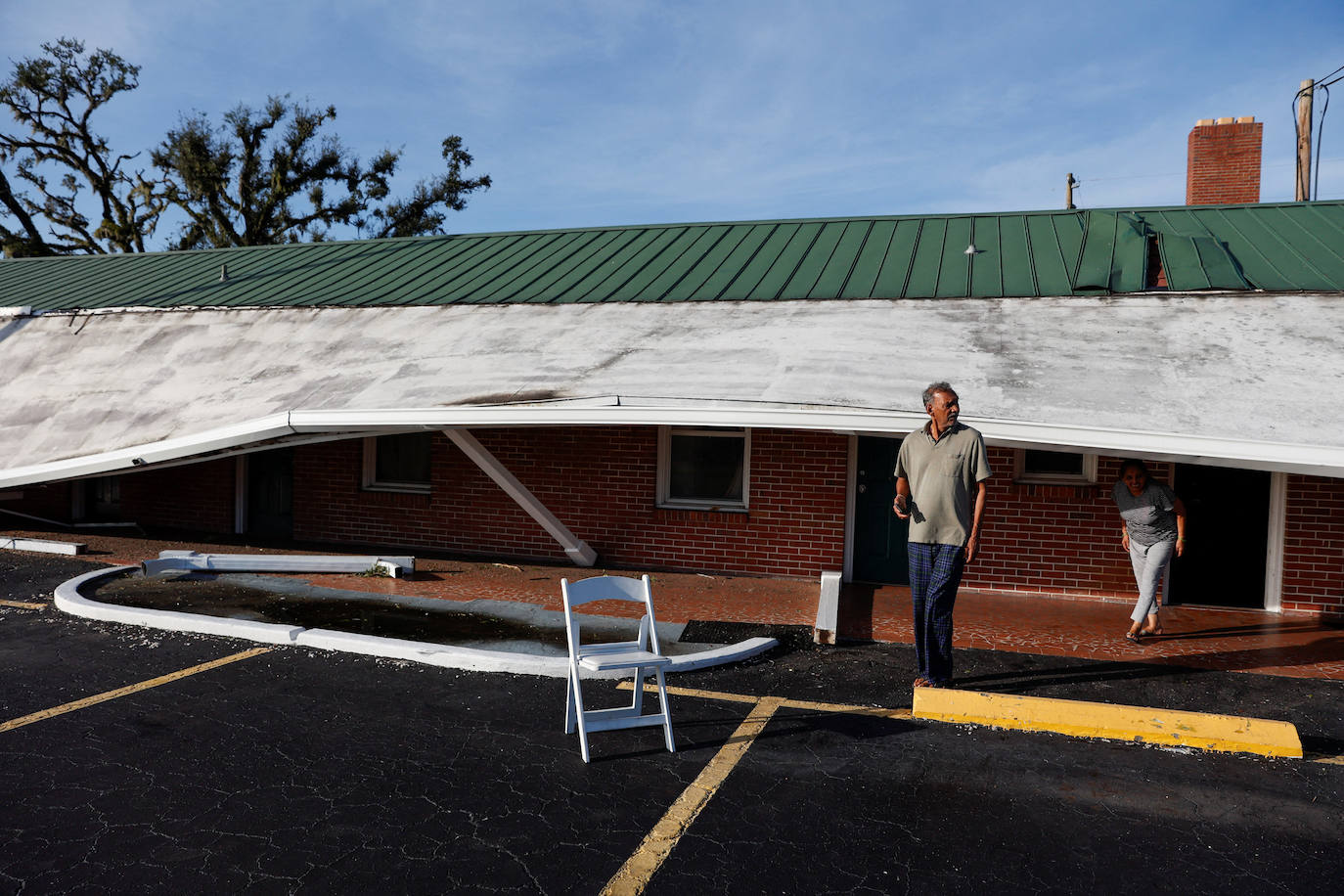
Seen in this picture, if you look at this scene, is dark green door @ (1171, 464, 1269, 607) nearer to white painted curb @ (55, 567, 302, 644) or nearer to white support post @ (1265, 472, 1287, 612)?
white support post @ (1265, 472, 1287, 612)

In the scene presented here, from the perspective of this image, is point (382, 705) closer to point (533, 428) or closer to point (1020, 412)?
point (1020, 412)

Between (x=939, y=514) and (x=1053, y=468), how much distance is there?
4.80 metres

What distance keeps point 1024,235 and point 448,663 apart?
8.50 m

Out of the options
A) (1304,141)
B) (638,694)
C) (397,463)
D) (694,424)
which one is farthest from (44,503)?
(1304,141)

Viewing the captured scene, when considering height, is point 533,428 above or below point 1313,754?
above

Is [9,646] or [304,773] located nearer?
[304,773]

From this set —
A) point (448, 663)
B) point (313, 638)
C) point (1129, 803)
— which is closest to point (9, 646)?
point (313, 638)

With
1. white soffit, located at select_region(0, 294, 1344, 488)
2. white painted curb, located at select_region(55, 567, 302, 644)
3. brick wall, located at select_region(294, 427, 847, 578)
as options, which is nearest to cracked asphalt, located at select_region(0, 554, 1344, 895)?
white painted curb, located at select_region(55, 567, 302, 644)

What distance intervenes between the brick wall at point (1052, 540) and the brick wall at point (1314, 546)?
1336mm

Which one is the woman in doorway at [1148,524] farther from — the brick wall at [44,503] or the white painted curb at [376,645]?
the brick wall at [44,503]

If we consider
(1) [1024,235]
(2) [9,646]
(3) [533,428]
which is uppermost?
(1) [1024,235]

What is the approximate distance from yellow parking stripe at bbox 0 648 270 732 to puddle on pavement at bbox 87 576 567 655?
101 centimetres

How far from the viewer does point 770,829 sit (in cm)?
386

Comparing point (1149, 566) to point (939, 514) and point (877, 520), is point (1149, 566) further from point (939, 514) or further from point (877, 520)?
point (877, 520)
